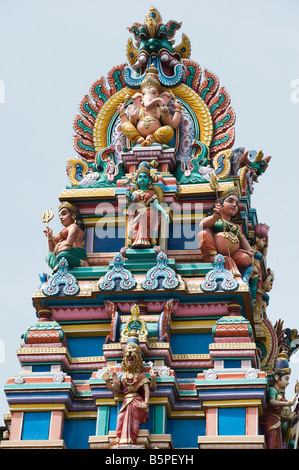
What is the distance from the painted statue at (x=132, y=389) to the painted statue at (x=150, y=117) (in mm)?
5860

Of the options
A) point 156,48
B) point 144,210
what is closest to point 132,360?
point 144,210

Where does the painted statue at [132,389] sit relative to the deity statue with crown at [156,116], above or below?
below

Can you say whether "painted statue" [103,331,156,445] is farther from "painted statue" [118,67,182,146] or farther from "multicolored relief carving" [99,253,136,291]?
"painted statue" [118,67,182,146]

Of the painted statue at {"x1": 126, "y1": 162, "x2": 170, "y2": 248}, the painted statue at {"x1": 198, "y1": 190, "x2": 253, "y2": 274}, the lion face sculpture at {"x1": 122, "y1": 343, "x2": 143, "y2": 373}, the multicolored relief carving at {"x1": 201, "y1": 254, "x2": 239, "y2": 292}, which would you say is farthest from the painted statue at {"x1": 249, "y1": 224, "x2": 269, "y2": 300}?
the lion face sculpture at {"x1": 122, "y1": 343, "x2": 143, "y2": 373}

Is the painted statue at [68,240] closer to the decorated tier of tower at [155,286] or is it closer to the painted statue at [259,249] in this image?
the decorated tier of tower at [155,286]

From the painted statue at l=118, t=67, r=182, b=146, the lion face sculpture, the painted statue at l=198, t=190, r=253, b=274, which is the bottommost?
the lion face sculpture

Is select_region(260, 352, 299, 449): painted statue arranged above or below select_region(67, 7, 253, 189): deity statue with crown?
below

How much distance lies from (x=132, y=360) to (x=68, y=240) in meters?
4.26

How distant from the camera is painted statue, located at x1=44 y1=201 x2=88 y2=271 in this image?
3191 cm

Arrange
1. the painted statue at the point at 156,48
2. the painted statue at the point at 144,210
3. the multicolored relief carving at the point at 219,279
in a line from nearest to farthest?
the multicolored relief carving at the point at 219,279 < the painted statue at the point at 144,210 < the painted statue at the point at 156,48

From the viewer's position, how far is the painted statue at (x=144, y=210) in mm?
31672

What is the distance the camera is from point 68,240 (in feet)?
105

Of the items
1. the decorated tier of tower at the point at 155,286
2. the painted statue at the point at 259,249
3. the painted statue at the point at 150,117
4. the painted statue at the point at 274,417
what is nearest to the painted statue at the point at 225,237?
the decorated tier of tower at the point at 155,286

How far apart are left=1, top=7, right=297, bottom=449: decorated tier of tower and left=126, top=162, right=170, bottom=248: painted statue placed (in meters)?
0.03
